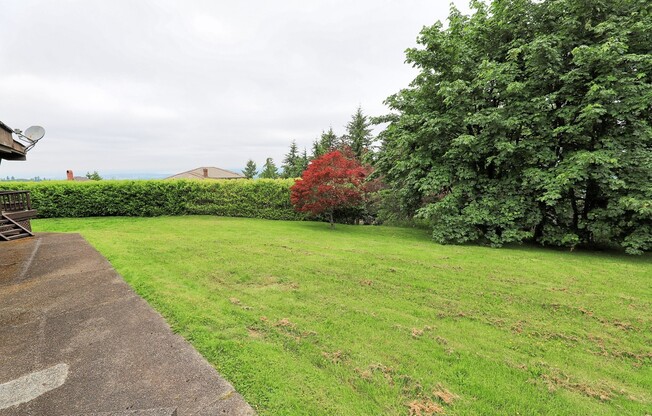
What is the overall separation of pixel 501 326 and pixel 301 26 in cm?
1487

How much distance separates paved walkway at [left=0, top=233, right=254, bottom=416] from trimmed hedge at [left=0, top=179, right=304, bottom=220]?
1144 centimetres

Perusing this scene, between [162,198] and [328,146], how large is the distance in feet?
71.2

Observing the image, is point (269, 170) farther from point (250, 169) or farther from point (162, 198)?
point (162, 198)

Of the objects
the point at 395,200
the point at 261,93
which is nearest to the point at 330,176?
the point at 395,200

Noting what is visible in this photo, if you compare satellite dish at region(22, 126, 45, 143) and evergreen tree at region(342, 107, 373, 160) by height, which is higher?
evergreen tree at region(342, 107, 373, 160)

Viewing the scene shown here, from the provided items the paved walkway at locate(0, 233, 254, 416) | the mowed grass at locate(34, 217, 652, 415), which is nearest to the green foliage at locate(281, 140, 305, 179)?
the mowed grass at locate(34, 217, 652, 415)

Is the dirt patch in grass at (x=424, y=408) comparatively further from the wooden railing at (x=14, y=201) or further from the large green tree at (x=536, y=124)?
the wooden railing at (x=14, y=201)

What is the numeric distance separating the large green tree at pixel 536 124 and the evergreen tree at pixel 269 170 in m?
32.5

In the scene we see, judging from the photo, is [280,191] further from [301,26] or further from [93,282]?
[93,282]

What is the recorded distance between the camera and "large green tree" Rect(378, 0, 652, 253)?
7.24m

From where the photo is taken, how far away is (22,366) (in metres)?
2.42

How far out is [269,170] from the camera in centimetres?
4150

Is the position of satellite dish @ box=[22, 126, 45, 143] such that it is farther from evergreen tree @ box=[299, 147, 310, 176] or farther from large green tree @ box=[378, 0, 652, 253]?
evergreen tree @ box=[299, 147, 310, 176]

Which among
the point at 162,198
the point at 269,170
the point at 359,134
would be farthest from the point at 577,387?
the point at 269,170
